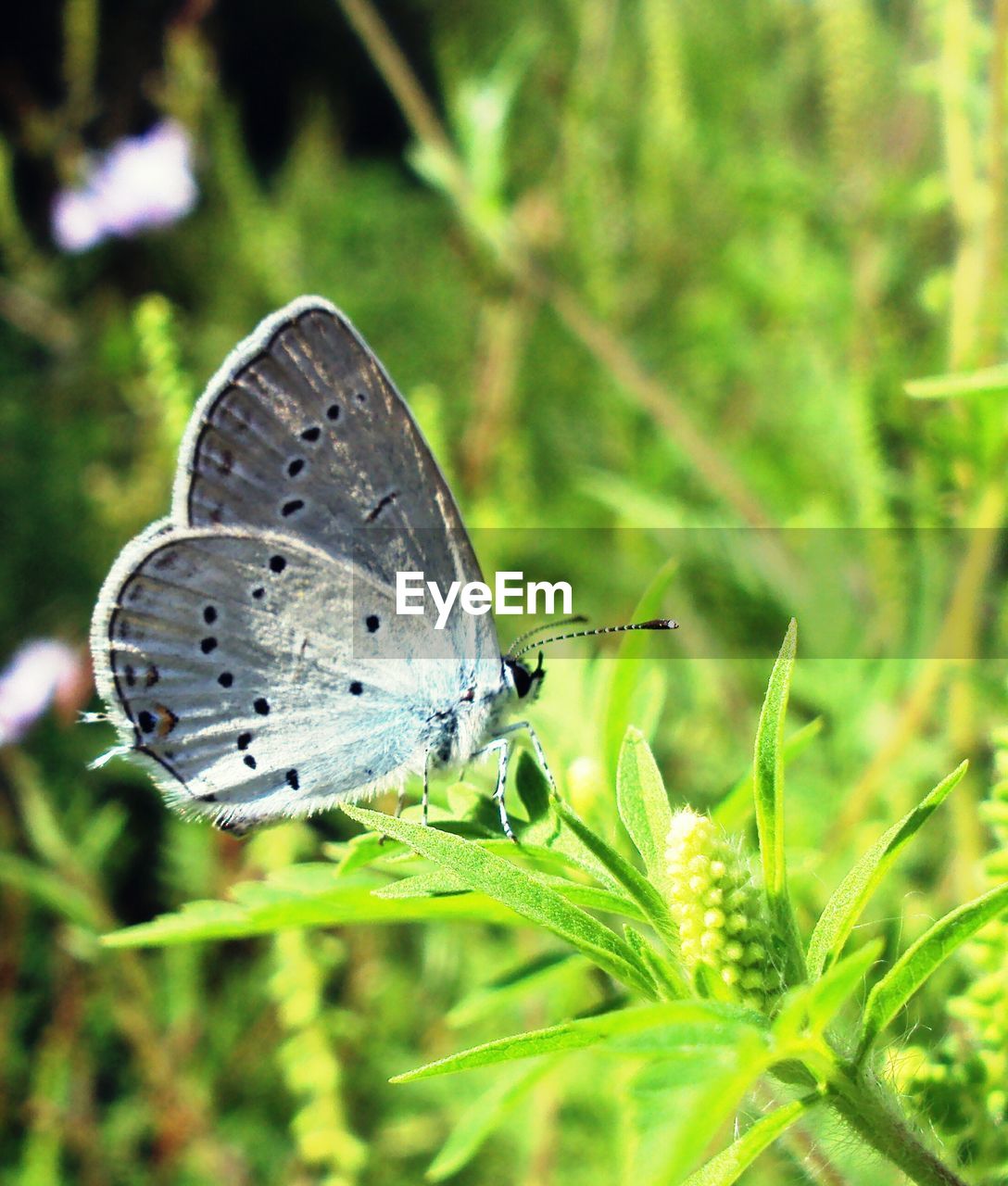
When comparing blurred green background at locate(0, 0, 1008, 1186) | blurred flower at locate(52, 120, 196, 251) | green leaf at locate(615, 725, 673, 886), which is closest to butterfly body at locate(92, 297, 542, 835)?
blurred green background at locate(0, 0, 1008, 1186)

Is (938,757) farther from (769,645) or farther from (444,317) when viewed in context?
(444,317)

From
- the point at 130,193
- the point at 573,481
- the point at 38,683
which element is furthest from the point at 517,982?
the point at 130,193

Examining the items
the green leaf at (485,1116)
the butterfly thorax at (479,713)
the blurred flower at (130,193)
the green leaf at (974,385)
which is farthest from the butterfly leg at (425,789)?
the blurred flower at (130,193)

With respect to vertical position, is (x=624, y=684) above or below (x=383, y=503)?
below

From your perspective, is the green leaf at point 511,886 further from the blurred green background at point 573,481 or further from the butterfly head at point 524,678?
the butterfly head at point 524,678

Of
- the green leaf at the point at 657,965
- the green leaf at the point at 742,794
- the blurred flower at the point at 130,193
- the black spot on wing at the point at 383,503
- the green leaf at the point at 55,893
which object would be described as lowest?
the green leaf at the point at 657,965

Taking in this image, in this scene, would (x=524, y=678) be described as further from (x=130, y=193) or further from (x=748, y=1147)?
(x=130, y=193)

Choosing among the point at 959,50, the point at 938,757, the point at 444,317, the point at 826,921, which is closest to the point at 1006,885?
the point at 826,921
